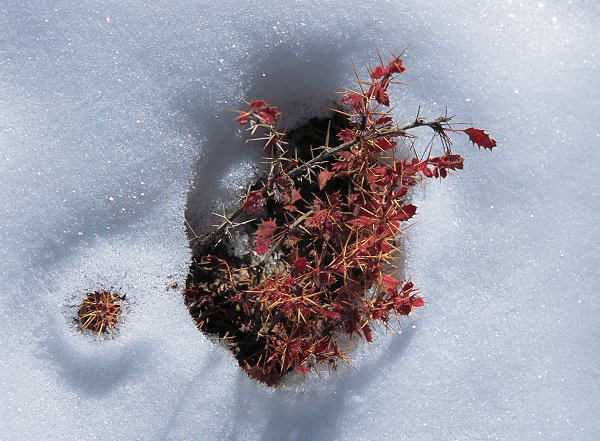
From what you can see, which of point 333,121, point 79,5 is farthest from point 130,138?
point 333,121

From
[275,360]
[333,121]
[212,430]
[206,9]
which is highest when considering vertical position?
[206,9]

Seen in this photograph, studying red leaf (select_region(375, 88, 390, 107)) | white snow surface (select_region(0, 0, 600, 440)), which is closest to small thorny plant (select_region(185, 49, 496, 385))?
red leaf (select_region(375, 88, 390, 107))

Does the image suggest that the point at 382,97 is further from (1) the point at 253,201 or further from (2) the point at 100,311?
→ (2) the point at 100,311

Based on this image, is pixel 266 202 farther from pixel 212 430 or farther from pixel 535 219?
pixel 535 219

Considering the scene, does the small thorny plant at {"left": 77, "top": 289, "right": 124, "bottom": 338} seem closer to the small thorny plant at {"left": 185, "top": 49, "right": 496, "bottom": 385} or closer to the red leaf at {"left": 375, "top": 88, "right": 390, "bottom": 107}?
the small thorny plant at {"left": 185, "top": 49, "right": 496, "bottom": 385}

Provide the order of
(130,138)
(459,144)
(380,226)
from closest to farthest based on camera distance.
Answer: (380,226), (130,138), (459,144)

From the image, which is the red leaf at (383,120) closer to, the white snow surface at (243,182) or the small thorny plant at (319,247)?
the small thorny plant at (319,247)

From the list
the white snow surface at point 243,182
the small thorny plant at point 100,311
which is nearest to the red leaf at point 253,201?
the white snow surface at point 243,182
